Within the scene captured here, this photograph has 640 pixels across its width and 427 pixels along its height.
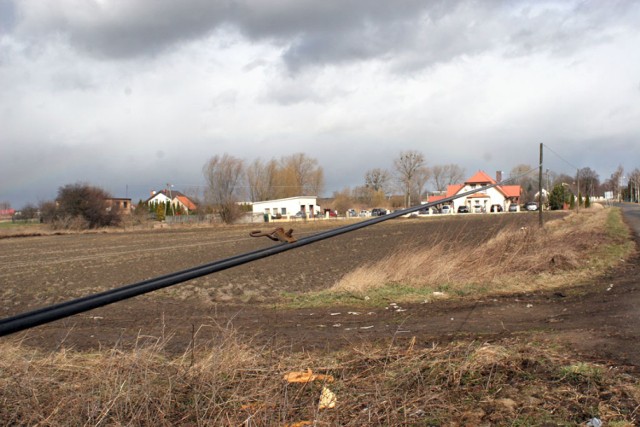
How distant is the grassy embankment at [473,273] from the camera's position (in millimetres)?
9914

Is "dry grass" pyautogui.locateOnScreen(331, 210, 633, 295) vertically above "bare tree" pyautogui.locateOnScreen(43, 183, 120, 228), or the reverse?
"bare tree" pyautogui.locateOnScreen(43, 183, 120, 228)

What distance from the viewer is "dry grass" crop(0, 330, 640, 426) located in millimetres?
3379

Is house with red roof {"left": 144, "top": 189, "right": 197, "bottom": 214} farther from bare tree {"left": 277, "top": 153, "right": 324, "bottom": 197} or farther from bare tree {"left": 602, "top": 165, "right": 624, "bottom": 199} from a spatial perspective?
bare tree {"left": 602, "top": 165, "right": 624, "bottom": 199}

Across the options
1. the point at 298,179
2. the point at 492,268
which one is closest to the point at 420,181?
the point at 298,179

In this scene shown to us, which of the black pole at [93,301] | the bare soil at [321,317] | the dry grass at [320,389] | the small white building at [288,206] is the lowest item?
the bare soil at [321,317]

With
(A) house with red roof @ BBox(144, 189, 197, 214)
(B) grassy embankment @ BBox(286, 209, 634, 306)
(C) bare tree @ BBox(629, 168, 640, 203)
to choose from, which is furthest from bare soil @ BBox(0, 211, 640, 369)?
(C) bare tree @ BBox(629, 168, 640, 203)

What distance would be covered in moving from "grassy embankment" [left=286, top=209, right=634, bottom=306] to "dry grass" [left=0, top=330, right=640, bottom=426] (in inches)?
193

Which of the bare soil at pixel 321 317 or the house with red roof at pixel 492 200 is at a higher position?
the house with red roof at pixel 492 200

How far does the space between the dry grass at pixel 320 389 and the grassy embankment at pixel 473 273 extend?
4908 millimetres

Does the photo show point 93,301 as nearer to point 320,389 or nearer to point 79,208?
point 320,389

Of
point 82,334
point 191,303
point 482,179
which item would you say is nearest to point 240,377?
point 82,334

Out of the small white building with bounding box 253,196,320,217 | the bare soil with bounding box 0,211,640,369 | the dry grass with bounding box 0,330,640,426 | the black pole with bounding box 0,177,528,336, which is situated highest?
the small white building with bounding box 253,196,320,217

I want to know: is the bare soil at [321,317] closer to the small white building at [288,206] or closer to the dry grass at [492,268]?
the dry grass at [492,268]

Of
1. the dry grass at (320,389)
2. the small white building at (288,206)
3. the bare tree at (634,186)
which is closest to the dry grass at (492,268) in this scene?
the dry grass at (320,389)
